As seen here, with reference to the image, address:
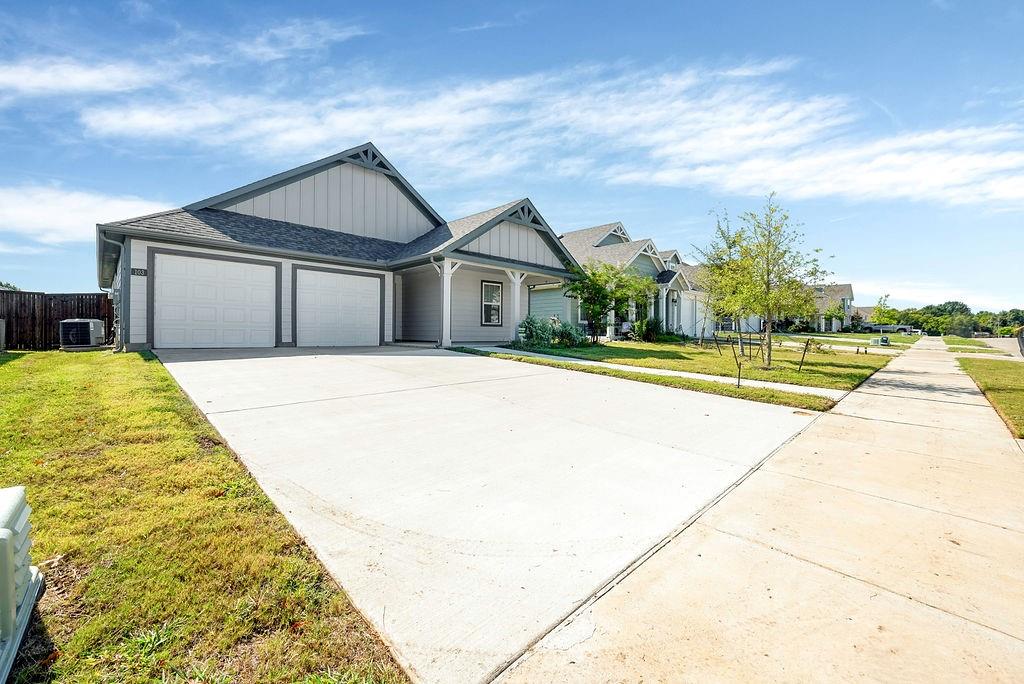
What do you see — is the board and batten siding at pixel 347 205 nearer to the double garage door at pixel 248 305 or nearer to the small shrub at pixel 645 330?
the double garage door at pixel 248 305

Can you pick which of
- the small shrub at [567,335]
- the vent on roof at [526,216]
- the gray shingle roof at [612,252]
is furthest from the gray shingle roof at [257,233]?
the gray shingle roof at [612,252]

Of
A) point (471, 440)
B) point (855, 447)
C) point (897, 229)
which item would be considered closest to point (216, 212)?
point (471, 440)

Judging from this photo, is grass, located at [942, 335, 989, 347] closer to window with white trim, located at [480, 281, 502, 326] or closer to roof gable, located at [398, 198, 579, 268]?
roof gable, located at [398, 198, 579, 268]

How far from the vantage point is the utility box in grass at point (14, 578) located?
137cm

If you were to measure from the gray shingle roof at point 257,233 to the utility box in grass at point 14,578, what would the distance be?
446 inches

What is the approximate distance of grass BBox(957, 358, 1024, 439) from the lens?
5453 millimetres

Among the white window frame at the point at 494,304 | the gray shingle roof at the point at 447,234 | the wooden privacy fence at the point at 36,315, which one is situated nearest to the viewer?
the wooden privacy fence at the point at 36,315

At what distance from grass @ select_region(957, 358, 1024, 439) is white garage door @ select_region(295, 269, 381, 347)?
1454 cm

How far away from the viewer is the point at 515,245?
15.4 metres

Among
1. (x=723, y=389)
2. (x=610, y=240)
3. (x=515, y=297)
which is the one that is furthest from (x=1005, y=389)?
(x=610, y=240)

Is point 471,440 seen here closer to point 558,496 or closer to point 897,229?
point 558,496

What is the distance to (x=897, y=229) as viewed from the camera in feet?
69.8

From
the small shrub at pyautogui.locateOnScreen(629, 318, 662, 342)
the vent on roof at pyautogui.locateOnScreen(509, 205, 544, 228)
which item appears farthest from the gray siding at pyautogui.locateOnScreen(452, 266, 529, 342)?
the small shrub at pyautogui.locateOnScreen(629, 318, 662, 342)

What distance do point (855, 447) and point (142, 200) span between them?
1987 cm
